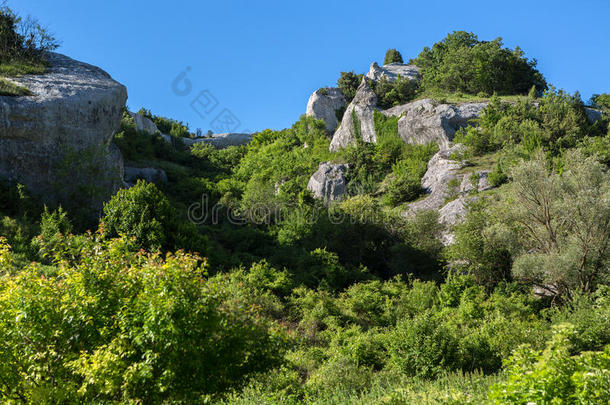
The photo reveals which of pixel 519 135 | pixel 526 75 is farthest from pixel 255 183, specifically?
pixel 526 75

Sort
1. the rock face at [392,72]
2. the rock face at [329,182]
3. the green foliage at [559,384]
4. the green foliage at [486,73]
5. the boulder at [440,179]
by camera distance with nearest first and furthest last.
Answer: the green foliage at [559,384]
the boulder at [440,179]
the rock face at [329,182]
the green foliage at [486,73]
the rock face at [392,72]

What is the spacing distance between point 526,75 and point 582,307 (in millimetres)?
35151

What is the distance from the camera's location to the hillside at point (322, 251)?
5.13m

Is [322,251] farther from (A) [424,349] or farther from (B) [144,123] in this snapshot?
(B) [144,123]

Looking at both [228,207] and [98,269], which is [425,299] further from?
[228,207]

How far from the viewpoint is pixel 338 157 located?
36.2 metres

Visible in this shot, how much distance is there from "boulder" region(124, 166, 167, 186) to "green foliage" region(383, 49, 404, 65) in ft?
123

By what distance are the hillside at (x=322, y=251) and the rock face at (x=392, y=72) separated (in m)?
1.16

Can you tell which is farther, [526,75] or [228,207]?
[526,75]

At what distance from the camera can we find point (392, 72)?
4712 cm

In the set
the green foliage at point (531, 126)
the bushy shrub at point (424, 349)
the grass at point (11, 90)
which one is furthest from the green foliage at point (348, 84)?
the bushy shrub at point (424, 349)

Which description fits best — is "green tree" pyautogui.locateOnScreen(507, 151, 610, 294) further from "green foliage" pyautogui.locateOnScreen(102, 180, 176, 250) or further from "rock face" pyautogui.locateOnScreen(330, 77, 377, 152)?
"rock face" pyautogui.locateOnScreen(330, 77, 377, 152)

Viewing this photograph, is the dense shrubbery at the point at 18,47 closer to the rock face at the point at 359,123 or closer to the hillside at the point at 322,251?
the hillside at the point at 322,251

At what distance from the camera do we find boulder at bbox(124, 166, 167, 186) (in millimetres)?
31789
